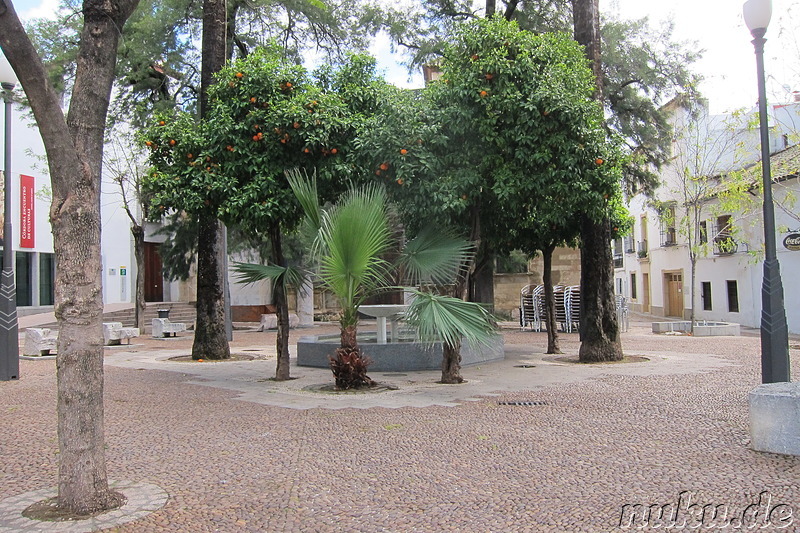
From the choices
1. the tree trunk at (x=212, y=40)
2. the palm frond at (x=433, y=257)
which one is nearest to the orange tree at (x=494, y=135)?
the palm frond at (x=433, y=257)

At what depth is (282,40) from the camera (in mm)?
20250

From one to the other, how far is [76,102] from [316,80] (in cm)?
708

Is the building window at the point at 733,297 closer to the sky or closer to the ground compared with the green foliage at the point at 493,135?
closer to the ground

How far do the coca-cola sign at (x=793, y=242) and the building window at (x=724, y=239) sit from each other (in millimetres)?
1673

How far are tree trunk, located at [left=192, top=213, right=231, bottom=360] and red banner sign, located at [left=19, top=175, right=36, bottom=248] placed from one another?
56.6 ft

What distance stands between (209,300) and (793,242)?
63.2ft

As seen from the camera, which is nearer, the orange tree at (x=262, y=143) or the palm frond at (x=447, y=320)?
the palm frond at (x=447, y=320)

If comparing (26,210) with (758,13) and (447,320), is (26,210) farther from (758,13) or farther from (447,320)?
(758,13)

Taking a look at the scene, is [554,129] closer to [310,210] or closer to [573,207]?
[573,207]

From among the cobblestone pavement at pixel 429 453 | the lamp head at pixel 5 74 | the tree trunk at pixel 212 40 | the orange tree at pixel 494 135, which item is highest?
the tree trunk at pixel 212 40

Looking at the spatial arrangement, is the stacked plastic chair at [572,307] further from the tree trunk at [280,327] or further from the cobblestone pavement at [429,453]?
the tree trunk at [280,327]

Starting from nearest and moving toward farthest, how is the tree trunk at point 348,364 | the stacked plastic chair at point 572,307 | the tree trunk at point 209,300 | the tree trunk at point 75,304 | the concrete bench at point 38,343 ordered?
the tree trunk at point 75,304 → the tree trunk at point 348,364 → the tree trunk at point 209,300 → the concrete bench at point 38,343 → the stacked plastic chair at point 572,307

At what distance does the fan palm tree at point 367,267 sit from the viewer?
27.8 feet

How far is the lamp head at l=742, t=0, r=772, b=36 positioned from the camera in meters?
7.29
